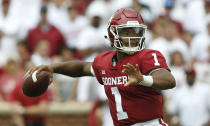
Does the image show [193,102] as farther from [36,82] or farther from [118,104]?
[36,82]

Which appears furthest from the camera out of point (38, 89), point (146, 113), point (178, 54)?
point (178, 54)

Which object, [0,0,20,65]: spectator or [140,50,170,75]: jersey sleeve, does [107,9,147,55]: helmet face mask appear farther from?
[0,0,20,65]: spectator

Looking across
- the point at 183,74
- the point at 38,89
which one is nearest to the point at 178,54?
the point at 183,74

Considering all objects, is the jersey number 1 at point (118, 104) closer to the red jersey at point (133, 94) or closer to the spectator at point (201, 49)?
the red jersey at point (133, 94)

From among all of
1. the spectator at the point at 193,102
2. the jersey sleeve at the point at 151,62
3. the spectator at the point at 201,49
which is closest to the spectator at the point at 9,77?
the spectator at the point at 193,102

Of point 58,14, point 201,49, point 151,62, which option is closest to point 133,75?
point 151,62

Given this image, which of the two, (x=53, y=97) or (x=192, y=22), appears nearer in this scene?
(x=53, y=97)

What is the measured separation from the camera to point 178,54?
31.3 feet

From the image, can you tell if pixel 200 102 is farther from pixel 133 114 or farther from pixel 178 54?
pixel 133 114

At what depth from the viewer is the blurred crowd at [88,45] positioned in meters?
8.98

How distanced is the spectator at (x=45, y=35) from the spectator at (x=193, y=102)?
268 centimetres

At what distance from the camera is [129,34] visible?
5.07 m

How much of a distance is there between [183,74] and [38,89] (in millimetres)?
4403

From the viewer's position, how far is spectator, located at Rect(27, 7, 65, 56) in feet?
34.3
